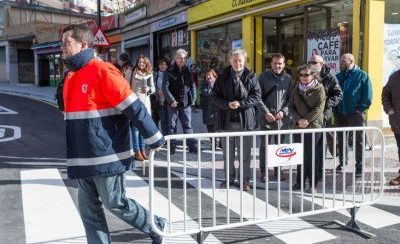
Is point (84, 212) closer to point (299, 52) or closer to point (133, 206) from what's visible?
point (133, 206)

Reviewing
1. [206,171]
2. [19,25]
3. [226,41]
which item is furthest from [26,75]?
[206,171]

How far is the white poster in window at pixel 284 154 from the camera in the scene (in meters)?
4.54

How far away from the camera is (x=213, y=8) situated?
1473cm

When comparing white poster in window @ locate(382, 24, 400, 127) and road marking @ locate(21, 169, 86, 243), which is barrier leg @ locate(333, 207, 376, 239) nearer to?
road marking @ locate(21, 169, 86, 243)

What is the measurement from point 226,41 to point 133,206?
11685 mm

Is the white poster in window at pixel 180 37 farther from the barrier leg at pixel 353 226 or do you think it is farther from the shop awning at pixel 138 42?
the barrier leg at pixel 353 226

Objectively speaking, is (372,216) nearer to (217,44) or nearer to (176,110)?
(176,110)

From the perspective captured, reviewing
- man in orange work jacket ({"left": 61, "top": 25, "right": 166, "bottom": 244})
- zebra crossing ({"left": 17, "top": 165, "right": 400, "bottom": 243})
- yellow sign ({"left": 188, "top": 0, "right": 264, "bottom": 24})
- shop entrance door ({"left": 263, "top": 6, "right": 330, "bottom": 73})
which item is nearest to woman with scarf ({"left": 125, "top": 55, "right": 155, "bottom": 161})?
zebra crossing ({"left": 17, "top": 165, "right": 400, "bottom": 243})

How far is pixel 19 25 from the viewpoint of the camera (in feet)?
Answer: 132

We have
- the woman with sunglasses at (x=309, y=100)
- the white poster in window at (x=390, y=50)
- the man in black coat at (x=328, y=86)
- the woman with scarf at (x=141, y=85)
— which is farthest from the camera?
the white poster in window at (x=390, y=50)

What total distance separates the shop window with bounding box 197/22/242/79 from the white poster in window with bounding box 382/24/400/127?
5277 mm

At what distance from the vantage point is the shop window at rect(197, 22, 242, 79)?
565 inches

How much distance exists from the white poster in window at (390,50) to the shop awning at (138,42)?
13008 millimetres

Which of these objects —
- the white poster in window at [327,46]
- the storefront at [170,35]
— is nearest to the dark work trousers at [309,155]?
the white poster in window at [327,46]
